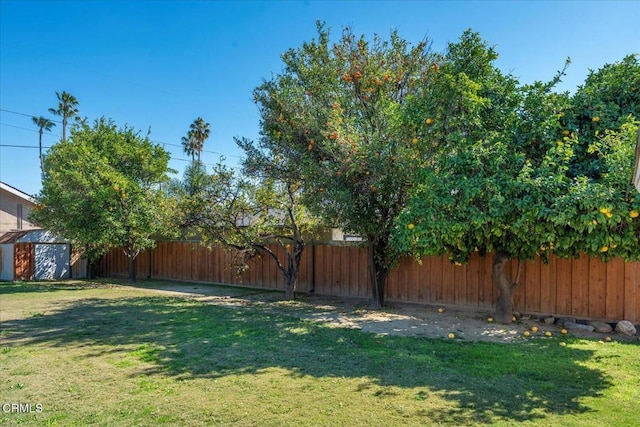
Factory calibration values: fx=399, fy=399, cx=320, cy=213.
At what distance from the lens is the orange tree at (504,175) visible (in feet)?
16.3

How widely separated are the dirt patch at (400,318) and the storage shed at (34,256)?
29.2 ft

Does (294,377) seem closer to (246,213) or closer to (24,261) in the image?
(246,213)

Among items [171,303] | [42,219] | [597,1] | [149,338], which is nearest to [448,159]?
[597,1]

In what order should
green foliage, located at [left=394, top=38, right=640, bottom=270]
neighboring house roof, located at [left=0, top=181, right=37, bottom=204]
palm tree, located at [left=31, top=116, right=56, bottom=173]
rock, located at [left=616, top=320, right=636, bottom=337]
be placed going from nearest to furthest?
green foliage, located at [left=394, top=38, right=640, bottom=270] → rock, located at [left=616, top=320, right=636, bottom=337] → neighboring house roof, located at [left=0, top=181, right=37, bottom=204] → palm tree, located at [left=31, top=116, right=56, bottom=173]

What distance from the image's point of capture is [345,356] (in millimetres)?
5512

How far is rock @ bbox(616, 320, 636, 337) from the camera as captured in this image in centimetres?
688

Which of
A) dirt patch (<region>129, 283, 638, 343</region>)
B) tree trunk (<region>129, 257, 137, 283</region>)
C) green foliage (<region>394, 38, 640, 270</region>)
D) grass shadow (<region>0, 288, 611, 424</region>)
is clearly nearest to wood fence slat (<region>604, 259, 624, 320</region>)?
dirt patch (<region>129, 283, 638, 343</region>)

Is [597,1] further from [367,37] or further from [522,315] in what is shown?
[522,315]

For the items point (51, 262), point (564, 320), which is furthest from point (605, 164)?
point (51, 262)

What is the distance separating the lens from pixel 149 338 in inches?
260

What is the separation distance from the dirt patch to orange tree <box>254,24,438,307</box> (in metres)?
1.01

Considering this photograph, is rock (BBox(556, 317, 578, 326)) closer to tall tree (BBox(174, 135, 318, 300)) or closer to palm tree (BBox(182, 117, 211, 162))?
tall tree (BBox(174, 135, 318, 300))

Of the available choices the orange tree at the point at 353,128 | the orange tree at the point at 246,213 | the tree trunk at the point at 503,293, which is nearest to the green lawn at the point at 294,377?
the tree trunk at the point at 503,293

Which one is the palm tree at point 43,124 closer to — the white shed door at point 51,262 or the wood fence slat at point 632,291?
the white shed door at point 51,262
